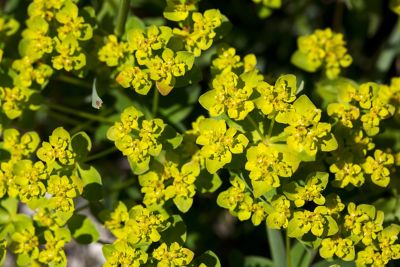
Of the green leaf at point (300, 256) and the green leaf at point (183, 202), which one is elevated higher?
the green leaf at point (183, 202)

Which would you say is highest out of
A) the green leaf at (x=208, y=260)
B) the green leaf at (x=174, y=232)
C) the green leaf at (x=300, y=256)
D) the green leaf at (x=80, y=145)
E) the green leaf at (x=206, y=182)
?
the green leaf at (x=80, y=145)

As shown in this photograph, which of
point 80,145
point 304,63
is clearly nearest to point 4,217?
point 80,145

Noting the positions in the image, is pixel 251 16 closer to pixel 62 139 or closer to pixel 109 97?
pixel 109 97

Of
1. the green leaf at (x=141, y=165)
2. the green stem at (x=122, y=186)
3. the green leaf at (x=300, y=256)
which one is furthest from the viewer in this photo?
the green stem at (x=122, y=186)

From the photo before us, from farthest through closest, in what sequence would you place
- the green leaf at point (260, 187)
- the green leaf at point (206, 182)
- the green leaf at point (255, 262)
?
1. the green leaf at point (255, 262)
2. the green leaf at point (206, 182)
3. the green leaf at point (260, 187)

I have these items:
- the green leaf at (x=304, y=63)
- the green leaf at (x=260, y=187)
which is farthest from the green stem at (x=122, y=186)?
the green leaf at (x=304, y=63)

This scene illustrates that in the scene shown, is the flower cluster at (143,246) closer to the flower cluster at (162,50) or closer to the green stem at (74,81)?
the flower cluster at (162,50)

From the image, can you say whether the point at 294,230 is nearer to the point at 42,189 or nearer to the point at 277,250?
the point at 277,250
